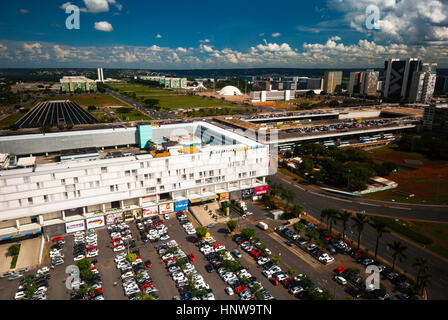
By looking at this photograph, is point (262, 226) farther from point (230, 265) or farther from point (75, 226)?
point (75, 226)

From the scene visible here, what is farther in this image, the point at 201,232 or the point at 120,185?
the point at 120,185

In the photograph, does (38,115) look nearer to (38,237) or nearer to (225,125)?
(225,125)

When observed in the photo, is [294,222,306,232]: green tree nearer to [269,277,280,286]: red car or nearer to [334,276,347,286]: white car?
[334,276,347,286]: white car

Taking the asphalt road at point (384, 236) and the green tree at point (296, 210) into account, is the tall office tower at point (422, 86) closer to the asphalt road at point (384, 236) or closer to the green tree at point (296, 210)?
the asphalt road at point (384, 236)

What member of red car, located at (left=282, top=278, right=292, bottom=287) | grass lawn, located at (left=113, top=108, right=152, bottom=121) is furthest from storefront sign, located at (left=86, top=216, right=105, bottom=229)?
Result: grass lawn, located at (left=113, top=108, right=152, bottom=121)

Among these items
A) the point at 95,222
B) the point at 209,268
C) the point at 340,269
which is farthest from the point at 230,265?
the point at 95,222

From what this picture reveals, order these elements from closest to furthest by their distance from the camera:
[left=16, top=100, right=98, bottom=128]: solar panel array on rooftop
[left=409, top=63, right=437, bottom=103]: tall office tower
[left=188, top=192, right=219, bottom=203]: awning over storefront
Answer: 1. [left=188, top=192, right=219, bottom=203]: awning over storefront
2. [left=16, top=100, right=98, bottom=128]: solar panel array on rooftop
3. [left=409, top=63, right=437, bottom=103]: tall office tower
